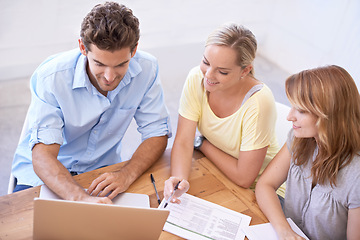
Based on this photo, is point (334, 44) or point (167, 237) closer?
point (167, 237)

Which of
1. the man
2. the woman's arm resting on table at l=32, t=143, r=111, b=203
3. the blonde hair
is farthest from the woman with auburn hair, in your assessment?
the woman's arm resting on table at l=32, t=143, r=111, b=203

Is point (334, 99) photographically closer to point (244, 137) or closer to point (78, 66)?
point (244, 137)

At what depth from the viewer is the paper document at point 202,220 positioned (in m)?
1.26

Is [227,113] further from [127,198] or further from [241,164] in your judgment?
[127,198]

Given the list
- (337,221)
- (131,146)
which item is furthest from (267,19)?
(337,221)

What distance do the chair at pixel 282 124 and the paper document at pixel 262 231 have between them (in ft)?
1.78

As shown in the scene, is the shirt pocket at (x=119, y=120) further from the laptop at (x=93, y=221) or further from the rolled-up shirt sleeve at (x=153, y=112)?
the laptop at (x=93, y=221)

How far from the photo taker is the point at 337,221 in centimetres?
136

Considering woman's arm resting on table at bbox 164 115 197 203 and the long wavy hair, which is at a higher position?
the long wavy hair

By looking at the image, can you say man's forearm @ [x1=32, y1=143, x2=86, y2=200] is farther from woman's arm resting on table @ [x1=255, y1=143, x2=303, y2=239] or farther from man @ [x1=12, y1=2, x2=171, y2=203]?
woman's arm resting on table @ [x1=255, y1=143, x2=303, y2=239]

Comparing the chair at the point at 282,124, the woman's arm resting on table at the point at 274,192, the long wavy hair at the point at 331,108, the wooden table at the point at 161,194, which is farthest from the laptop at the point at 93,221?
the chair at the point at 282,124

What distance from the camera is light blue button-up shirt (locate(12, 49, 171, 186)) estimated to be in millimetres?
1467

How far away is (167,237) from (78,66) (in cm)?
74

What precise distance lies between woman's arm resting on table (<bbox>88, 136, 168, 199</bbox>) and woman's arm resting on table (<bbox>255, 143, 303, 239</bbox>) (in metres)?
0.44
